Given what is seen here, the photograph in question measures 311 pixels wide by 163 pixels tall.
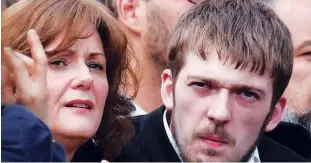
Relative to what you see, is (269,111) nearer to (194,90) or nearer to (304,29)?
(194,90)

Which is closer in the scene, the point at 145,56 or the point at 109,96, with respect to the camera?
the point at 109,96

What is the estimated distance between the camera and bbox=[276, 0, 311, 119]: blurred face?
334 centimetres

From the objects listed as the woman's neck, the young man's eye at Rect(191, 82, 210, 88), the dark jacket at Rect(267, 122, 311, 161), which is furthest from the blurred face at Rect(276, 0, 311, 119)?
the woman's neck

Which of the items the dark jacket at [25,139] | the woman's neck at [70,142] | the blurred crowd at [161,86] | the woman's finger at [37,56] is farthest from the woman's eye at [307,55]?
the dark jacket at [25,139]

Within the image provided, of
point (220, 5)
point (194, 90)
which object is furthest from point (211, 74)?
point (220, 5)

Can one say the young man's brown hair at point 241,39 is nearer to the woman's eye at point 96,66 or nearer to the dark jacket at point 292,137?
the woman's eye at point 96,66

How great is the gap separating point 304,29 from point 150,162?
37.0 inches

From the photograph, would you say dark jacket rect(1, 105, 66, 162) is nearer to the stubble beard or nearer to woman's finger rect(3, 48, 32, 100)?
woman's finger rect(3, 48, 32, 100)

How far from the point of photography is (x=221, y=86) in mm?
2607

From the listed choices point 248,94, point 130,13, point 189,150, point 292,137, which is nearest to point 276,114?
point 248,94

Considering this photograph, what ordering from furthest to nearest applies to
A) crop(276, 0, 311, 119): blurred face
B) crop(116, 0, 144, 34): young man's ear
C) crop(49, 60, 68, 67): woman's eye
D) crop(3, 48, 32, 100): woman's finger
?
crop(116, 0, 144, 34): young man's ear → crop(276, 0, 311, 119): blurred face → crop(49, 60, 68, 67): woman's eye → crop(3, 48, 32, 100): woman's finger

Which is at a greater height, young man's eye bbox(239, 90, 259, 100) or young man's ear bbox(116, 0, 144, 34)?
young man's ear bbox(116, 0, 144, 34)

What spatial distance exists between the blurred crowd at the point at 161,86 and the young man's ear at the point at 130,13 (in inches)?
16.2

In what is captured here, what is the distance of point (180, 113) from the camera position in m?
2.66
